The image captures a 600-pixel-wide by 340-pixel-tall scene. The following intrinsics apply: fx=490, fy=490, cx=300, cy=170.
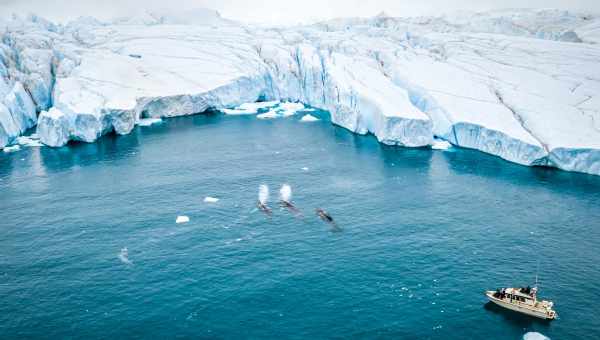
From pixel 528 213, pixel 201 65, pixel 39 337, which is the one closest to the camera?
pixel 39 337

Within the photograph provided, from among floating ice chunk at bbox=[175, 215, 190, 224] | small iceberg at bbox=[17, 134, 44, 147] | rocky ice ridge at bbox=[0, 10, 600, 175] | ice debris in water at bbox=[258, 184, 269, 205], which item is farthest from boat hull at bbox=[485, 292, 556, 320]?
small iceberg at bbox=[17, 134, 44, 147]

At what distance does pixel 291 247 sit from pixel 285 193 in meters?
16.6

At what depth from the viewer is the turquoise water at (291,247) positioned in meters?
41.4

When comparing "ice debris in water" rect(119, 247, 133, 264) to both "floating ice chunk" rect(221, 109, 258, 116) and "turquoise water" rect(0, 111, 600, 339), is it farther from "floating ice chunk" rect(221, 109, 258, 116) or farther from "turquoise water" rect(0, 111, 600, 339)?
"floating ice chunk" rect(221, 109, 258, 116)

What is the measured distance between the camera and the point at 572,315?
1651 inches

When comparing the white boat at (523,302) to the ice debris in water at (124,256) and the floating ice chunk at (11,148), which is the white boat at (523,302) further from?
the floating ice chunk at (11,148)

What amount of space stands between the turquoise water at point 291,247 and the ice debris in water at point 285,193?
3.26 ft

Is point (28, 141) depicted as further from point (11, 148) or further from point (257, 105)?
point (257, 105)

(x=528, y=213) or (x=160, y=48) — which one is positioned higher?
(x=160, y=48)

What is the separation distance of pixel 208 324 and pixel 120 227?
74.0 feet

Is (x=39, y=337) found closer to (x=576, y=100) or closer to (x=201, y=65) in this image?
(x=576, y=100)

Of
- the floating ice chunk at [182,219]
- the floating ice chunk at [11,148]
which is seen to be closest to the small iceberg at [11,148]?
the floating ice chunk at [11,148]

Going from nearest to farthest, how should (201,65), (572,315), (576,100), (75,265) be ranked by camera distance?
(572,315)
(75,265)
(576,100)
(201,65)

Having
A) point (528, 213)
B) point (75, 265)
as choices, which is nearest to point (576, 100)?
point (528, 213)
